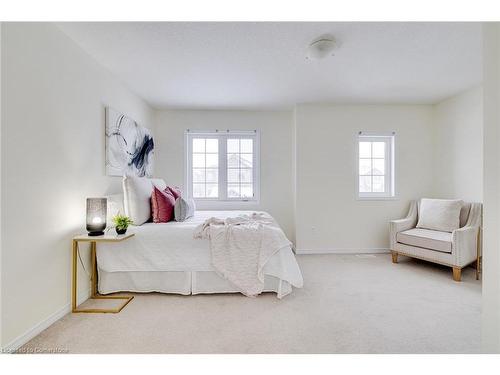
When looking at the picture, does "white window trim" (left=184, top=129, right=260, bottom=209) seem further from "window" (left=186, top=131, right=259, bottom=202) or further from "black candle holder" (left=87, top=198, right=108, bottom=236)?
"black candle holder" (left=87, top=198, right=108, bottom=236)

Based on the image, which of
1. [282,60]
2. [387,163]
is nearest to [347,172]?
[387,163]

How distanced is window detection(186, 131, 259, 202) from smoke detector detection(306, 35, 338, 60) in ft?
7.03

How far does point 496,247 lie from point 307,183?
114 inches

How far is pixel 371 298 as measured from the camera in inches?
94.5

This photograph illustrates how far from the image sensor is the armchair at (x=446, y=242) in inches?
112

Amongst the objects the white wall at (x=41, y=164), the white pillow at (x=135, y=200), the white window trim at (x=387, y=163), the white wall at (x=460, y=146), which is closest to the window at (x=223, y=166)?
the white pillow at (x=135, y=200)

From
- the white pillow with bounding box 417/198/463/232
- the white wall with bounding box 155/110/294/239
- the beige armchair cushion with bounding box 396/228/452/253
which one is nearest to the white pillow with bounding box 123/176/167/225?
the white wall with bounding box 155/110/294/239

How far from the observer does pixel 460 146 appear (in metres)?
3.57

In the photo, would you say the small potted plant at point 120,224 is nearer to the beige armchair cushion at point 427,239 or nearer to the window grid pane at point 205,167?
the window grid pane at point 205,167

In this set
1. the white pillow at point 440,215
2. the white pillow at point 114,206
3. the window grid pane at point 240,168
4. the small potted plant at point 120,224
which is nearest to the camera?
the small potted plant at point 120,224

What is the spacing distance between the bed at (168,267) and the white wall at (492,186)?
1415 millimetres

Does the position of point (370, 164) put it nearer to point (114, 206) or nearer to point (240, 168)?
point (240, 168)

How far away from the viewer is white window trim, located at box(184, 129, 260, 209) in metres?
4.33

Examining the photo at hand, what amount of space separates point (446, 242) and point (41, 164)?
4057 millimetres
